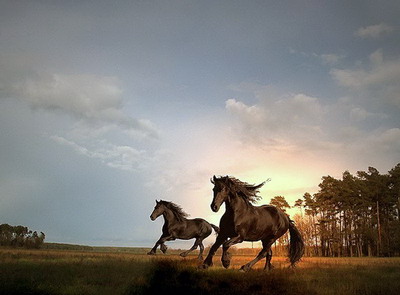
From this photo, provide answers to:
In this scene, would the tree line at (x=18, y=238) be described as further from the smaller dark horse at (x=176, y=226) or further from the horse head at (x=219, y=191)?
the horse head at (x=219, y=191)

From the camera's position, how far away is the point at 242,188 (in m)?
12.6

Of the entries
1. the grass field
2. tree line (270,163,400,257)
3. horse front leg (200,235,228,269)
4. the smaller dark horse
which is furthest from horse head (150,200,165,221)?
tree line (270,163,400,257)

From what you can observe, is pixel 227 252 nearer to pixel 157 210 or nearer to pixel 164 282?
pixel 164 282

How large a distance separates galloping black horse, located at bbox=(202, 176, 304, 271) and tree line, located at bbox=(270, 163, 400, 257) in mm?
40718

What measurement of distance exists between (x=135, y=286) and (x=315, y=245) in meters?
55.5

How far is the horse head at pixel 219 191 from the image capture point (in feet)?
37.0

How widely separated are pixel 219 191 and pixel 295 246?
5.81 m

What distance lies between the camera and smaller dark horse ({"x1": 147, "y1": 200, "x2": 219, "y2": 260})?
18.8m

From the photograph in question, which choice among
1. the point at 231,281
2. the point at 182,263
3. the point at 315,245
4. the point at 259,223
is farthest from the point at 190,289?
the point at 315,245

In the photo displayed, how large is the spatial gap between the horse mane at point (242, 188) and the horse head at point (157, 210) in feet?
24.4

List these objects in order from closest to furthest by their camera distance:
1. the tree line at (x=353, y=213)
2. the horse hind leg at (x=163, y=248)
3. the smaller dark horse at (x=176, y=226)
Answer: the horse hind leg at (x=163, y=248)
the smaller dark horse at (x=176, y=226)
the tree line at (x=353, y=213)

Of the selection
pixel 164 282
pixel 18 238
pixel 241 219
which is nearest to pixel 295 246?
pixel 241 219

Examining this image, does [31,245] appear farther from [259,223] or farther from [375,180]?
[375,180]

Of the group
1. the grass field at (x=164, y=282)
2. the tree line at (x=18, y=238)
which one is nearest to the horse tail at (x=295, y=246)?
the grass field at (x=164, y=282)
